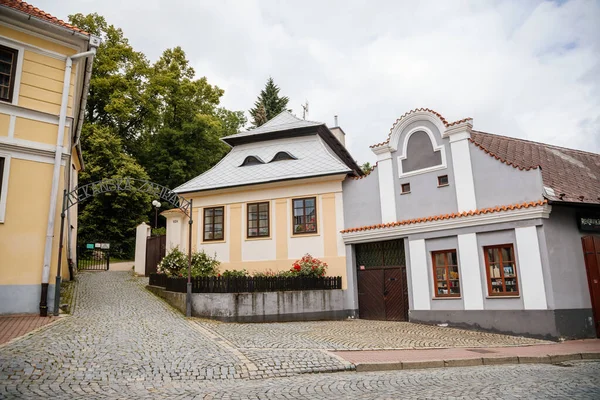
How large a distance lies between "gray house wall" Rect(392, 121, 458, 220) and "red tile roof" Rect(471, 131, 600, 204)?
4.53 feet

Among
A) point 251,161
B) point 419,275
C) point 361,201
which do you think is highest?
point 251,161

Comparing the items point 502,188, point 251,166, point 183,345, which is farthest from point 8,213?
point 502,188

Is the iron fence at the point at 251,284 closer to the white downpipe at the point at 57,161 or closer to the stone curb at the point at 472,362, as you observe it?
the white downpipe at the point at 57,161

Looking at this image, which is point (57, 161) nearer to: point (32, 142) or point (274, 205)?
point (32, 142)

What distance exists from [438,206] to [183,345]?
31.9ft

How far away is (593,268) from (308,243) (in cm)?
1005

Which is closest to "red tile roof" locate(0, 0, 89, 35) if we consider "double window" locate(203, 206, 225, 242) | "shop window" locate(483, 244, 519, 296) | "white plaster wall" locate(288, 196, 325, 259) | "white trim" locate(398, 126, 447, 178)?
"double window" locate(203, 206, 225, 242)

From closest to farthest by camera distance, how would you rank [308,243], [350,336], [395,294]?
[350,336] → [395,294] → [308,243]

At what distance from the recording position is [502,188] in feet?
44.2

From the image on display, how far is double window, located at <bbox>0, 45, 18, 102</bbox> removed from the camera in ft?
38.5

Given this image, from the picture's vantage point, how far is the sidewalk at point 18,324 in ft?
30.0

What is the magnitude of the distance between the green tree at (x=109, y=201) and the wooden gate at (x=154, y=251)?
8.98 m

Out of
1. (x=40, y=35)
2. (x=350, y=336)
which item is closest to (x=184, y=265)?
(x=350, y=336)

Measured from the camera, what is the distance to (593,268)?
13.3 metres
